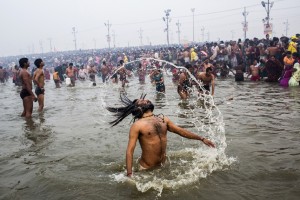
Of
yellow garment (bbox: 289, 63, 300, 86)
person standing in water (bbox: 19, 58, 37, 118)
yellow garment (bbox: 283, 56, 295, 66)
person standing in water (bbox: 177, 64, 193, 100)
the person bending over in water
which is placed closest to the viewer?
the person bending over in water

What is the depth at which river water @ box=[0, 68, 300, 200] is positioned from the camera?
12.8 feet

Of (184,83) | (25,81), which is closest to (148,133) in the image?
(25,81)

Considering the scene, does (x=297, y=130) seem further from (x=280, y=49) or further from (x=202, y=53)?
(x=202, y=53)

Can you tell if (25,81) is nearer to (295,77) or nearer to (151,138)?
(151,138)

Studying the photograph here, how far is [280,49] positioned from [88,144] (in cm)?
1290

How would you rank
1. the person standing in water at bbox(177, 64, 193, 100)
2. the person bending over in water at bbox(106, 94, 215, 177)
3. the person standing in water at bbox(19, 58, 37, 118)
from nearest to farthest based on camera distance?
the person bending over in water at bbox(106, 94, 215, 177), the person standing in water at bbox(19, 58, 37, 118), the person standing in water at bbox(177, 64, 193, 100)

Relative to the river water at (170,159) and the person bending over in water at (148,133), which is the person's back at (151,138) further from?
the river water at (170,159)

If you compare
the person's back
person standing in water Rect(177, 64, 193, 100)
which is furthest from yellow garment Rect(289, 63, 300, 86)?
the person's back

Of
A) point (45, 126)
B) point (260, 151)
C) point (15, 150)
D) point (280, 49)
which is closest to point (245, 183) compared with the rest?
point (260, 151)

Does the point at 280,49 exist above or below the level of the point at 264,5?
below

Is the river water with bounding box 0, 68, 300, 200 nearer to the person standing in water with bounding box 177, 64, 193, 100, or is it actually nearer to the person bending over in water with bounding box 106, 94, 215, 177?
the person bending over in water with bounding box 106, 94, 215, 177

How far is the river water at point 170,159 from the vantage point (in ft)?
12.8

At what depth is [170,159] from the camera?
4.99 meters

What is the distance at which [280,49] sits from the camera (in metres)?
16.0
